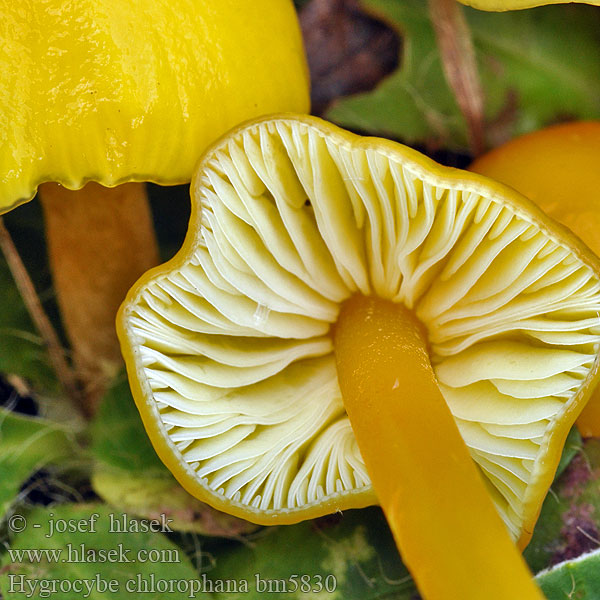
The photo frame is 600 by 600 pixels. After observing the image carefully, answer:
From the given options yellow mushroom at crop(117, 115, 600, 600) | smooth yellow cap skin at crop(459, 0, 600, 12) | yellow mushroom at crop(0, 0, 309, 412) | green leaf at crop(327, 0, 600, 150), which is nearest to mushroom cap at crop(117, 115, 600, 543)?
yellow mushroom at crop(117, 115, 600, 600)

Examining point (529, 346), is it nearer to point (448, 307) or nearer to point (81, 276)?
point (448, 307)

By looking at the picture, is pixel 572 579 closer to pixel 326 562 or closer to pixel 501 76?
pixel 326 562

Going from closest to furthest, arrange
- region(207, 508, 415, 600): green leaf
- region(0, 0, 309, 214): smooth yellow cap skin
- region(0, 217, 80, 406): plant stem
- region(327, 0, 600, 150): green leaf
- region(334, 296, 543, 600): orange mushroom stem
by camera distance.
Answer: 1. region(334, 296, 543, 600): orange mushroom stem
2. region(0, 0, 309, 214): smooth yellow cap skin
3. region(207, 508, 415, 600): green leaf
4. region(0, 217, 80, 406): plant stem
5. region(327, 0, 600, 150): green leaf

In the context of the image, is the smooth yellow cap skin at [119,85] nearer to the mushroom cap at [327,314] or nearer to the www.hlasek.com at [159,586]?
the mushroom cap at [327,314]

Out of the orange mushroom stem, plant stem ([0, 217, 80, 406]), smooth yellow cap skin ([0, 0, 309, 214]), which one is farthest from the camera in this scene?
Result: plant stem ([0, 217, 80, 406])

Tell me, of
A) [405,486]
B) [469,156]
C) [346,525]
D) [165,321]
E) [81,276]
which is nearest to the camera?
[405,486]

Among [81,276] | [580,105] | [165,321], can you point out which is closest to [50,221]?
[81,276]

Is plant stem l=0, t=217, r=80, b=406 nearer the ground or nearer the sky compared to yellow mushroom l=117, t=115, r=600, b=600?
nearer the sky

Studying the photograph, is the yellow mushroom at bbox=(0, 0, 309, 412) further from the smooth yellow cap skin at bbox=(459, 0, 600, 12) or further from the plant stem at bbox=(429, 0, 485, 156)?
the plant stem at bbox=(429, 0, 485, 156)
